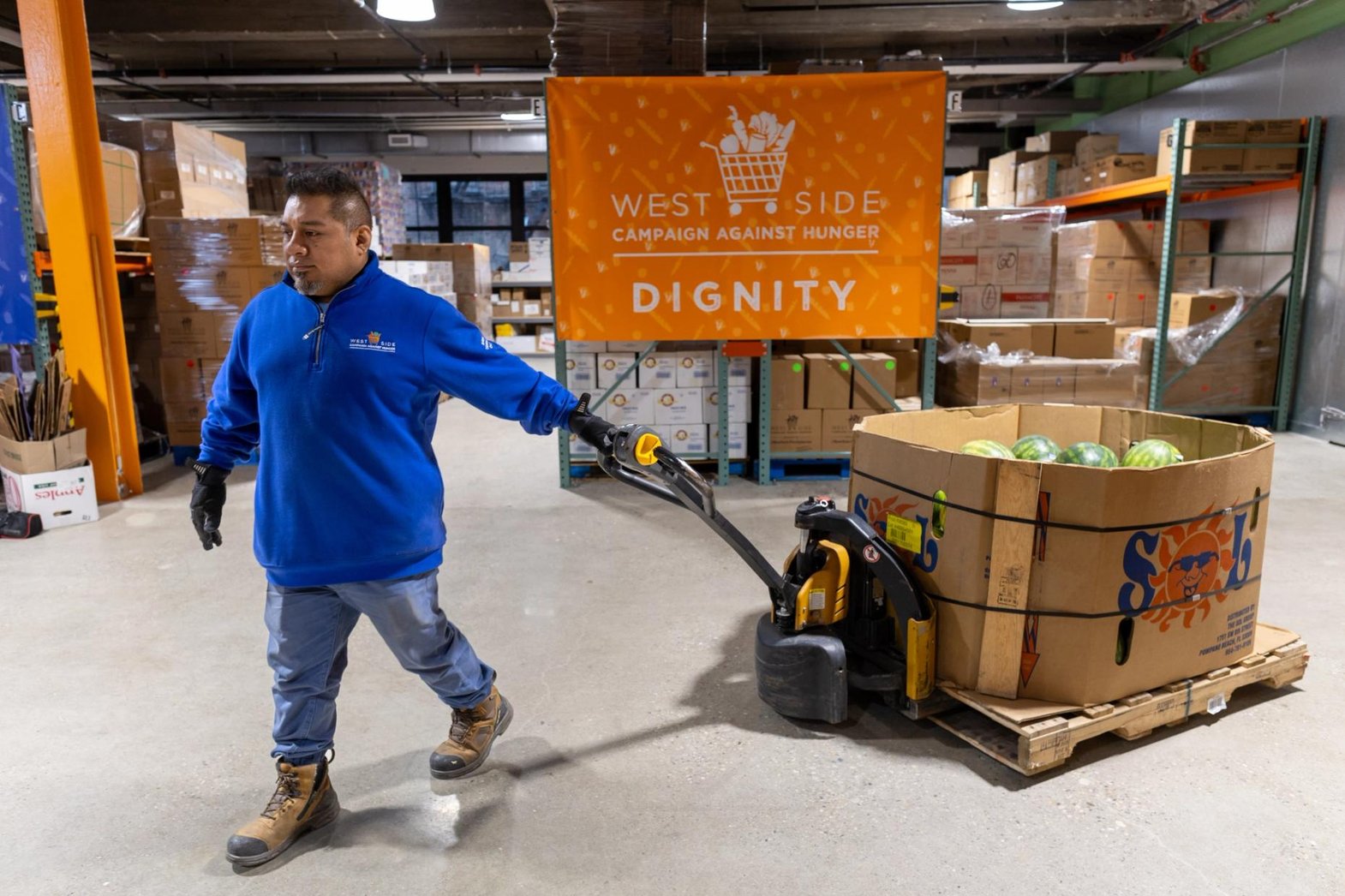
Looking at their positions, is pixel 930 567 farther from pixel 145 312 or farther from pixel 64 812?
pixel 145 312

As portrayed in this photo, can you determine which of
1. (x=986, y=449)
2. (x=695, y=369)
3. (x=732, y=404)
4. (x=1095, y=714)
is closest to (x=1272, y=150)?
(x=732, y=404)

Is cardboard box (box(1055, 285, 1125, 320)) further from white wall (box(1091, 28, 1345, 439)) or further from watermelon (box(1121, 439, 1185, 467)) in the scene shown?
watermelon (box(1121, 439, 1185, 467))

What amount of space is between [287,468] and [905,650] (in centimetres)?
204

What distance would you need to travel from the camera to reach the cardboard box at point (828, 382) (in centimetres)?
658

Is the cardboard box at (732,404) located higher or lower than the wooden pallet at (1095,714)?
higher

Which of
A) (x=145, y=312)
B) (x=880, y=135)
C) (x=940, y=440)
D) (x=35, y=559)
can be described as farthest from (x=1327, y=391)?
(x=145, y=312)

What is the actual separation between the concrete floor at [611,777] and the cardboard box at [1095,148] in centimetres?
669

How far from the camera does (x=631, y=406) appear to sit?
21.8 ft

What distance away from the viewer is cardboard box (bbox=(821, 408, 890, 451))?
6.66m

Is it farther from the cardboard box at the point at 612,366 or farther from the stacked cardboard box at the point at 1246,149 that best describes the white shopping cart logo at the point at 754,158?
the stacked cardboard box at the point at 1246,149

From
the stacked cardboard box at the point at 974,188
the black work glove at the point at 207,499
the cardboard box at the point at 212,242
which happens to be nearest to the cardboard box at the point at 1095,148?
the stacked cardboard box at the point at 974,188

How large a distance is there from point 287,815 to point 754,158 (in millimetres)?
4985

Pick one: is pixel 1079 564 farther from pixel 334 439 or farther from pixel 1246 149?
pixel 1246 149

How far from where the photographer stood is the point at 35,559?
5039 millimetres
